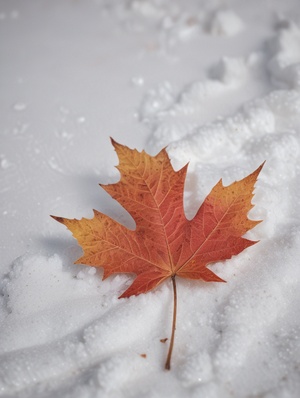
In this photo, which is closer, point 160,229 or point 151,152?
point 160,229

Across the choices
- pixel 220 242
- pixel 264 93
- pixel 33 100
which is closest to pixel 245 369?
pixel 220 242

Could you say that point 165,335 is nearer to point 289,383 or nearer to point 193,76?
point 289,383

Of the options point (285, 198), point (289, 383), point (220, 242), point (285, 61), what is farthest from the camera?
point (285, 61)
